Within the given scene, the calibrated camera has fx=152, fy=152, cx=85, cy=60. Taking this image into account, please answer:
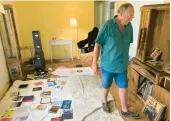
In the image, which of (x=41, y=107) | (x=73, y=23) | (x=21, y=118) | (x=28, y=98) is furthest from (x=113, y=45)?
(x=73, y=23)

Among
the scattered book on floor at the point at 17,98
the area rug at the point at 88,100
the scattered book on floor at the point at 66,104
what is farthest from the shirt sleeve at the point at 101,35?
the scattered book on floor at the point at 17,98

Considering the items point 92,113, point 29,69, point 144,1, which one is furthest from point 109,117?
point 29,69

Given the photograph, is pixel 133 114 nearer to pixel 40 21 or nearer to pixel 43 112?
pixel 43 112

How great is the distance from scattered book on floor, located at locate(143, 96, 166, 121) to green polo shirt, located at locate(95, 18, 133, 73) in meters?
0.53

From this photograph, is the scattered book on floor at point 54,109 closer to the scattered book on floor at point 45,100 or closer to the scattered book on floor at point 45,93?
the scattered book on floor at point 45,100

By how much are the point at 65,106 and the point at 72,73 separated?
122cm

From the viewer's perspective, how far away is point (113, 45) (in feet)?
5.37

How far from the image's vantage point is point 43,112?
201 centimetres

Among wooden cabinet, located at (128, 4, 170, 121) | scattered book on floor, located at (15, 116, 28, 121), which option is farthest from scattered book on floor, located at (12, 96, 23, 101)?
wooden cabinet, located at (128, 4, 170, 121)

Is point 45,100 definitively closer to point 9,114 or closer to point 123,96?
point 9,114

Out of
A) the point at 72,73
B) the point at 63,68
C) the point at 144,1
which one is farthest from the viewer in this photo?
the point at 63,68

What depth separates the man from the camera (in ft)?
5.21

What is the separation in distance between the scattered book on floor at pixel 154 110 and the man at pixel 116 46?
5.6 inches

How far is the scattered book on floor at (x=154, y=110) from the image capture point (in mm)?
1666
